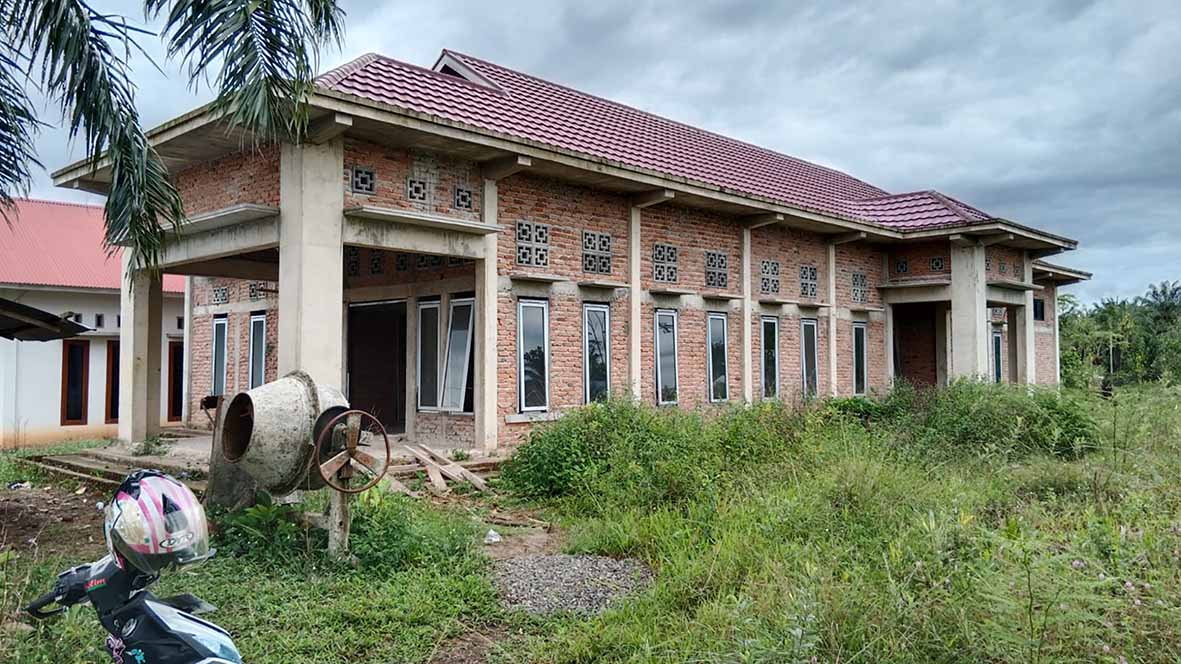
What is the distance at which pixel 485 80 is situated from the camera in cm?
1407

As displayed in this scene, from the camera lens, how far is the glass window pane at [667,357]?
13.7 meters

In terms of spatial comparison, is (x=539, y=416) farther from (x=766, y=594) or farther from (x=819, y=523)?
(x=766, y=594)

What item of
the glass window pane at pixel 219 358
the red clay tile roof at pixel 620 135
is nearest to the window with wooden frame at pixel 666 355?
the red clay tile roof at pixel 620 135

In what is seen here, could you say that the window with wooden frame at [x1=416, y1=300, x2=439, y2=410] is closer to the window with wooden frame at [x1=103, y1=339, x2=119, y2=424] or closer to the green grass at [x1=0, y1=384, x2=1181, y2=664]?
the green grass at [x1=0, y1=384, x2=1181, y2=664]

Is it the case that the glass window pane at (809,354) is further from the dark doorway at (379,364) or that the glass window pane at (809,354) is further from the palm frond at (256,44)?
the palm frond at (256,44)

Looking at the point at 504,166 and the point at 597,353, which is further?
the point at 597,353

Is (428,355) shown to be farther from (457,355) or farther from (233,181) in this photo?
(233,181)

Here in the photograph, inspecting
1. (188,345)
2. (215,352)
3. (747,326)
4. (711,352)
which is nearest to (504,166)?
(711,352)

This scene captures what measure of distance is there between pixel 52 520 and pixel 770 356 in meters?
11.7

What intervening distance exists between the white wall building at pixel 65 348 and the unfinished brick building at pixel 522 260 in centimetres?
350

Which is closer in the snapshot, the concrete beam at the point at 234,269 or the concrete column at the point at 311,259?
the concrete column at the point at 311,259

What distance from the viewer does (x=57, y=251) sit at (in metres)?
19.0

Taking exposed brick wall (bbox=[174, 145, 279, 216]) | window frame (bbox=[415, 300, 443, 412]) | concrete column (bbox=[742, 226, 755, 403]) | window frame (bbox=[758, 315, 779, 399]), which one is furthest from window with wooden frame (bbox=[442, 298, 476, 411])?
window frame (bbox=[758, 315, 779, 399])

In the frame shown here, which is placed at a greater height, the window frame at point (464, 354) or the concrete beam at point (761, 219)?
the concrete beam at point (761, 219)
